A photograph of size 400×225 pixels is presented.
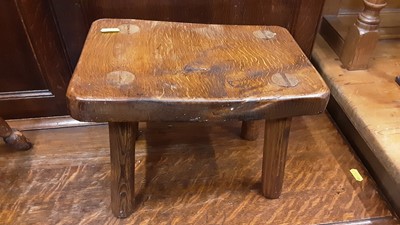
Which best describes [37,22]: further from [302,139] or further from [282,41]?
[302,139]

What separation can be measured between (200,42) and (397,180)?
1.87 ft

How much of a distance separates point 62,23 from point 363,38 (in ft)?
2.74

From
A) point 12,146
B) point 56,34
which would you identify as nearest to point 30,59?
point 56,34

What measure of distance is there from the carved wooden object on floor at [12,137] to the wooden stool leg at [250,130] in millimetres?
619

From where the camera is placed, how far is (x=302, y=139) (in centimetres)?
109

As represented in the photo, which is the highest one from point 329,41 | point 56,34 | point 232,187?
point 56,34

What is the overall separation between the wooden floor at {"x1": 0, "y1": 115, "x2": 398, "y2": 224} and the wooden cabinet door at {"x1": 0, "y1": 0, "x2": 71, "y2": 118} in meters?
0.09

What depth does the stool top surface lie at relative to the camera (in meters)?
0.64

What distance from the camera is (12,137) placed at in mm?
982

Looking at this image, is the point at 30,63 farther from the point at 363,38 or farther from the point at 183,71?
the point at 363,38

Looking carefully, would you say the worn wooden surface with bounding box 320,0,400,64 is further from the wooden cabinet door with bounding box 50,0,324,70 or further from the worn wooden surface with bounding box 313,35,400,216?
the wooden cabinet door with bounding box 50,0,324,70

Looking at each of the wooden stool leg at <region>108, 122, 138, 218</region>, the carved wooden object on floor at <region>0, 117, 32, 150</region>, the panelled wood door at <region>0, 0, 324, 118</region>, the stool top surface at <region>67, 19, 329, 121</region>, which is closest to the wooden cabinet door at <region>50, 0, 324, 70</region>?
the panelled wood door at <region>0, 0, 324, 118</region>

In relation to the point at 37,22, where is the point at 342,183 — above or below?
below

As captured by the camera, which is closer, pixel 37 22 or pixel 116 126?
pixel 116 126
